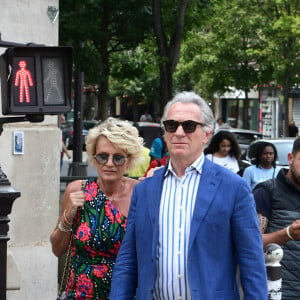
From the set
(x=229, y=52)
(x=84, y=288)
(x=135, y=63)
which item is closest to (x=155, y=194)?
(x=84, y=288)

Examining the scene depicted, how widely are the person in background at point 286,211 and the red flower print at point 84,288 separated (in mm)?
951

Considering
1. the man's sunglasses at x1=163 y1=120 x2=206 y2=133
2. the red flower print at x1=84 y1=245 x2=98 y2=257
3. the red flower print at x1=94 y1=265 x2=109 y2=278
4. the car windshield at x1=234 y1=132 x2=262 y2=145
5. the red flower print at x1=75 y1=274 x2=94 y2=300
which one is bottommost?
the car windshield at x1=234 y1=132 x2=262 y2=145

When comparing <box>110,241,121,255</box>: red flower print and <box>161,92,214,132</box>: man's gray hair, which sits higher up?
<box>161,92,214,132</box>: man's gray hair

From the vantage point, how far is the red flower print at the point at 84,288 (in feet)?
15.3

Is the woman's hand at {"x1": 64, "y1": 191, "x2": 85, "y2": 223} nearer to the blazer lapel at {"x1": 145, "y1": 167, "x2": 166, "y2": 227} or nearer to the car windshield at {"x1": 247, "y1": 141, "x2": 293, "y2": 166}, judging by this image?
the blazer lapel at {"x1": 145, "y1": 167, "x2": 166, "y2": 227}

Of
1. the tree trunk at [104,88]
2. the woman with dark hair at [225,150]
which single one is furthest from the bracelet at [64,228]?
the tree trunk at [104,88]

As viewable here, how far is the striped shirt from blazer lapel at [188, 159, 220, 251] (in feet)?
0.16

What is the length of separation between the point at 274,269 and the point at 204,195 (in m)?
0.86

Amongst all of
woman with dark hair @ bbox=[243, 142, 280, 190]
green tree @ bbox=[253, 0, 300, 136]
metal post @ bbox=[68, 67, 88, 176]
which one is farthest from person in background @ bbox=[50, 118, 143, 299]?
green tree @ bbox=[253, 0, 300, 136]

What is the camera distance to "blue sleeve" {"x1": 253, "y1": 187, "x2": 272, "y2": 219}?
4996 mm

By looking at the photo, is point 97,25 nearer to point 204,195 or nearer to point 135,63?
point 135,63

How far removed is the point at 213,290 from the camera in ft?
12.5

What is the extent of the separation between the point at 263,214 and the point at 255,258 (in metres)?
1.15

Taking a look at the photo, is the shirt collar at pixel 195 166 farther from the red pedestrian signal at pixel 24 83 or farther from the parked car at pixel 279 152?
the parked car at pixel 279 152
